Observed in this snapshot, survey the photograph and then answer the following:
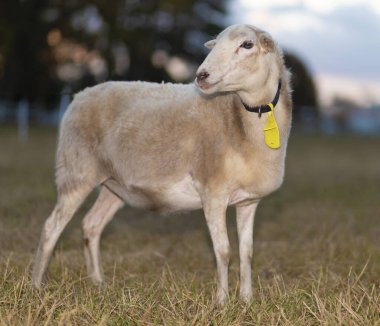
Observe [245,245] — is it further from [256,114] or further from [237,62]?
[237,62]

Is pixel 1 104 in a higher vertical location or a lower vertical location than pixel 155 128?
lower

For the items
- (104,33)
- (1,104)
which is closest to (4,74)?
(1,104)

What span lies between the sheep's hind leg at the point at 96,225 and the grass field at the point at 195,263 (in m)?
0.12

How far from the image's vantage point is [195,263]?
237 inches

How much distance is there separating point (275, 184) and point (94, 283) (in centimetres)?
156

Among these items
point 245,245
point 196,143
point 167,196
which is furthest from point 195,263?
point 196,143

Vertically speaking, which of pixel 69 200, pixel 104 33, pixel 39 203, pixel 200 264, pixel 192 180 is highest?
pixel 192 180

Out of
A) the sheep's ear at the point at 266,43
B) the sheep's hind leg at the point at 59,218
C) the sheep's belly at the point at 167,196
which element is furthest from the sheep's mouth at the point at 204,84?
the sheep's hind leg at the point at 59,218

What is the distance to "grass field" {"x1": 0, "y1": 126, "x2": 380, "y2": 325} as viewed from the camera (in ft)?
12.6

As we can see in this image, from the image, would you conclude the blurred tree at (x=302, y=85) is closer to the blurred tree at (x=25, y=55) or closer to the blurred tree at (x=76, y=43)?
the blurred tree at (x=76, y=43)

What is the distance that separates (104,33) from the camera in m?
36.1

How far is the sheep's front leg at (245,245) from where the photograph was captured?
4922mm

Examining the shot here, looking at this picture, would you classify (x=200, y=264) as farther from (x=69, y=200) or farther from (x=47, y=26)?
(x=47, y=26)

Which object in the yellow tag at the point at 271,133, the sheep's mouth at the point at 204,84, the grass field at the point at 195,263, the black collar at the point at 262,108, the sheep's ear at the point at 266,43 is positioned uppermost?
the sheep's ear at the point at 266,43
